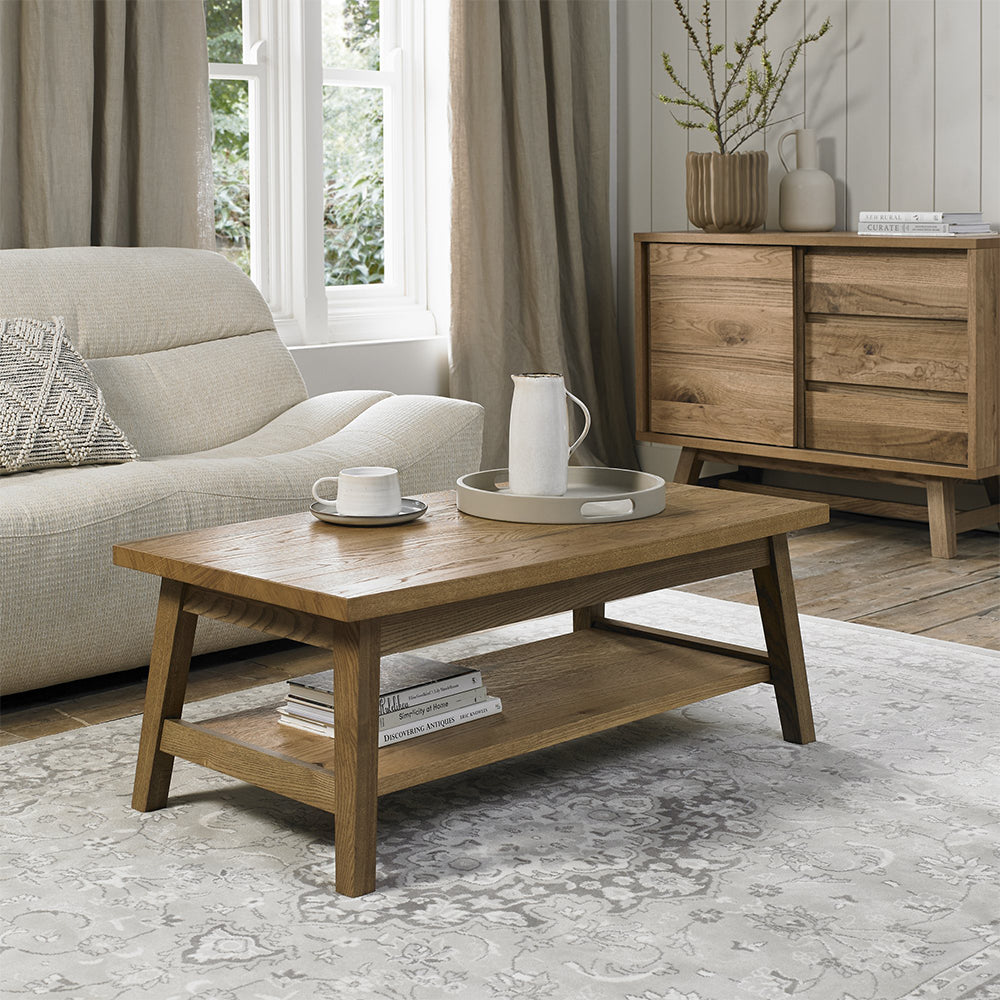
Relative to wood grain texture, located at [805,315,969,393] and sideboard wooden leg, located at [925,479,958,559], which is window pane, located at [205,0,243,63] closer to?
wood grain texture, located at [805,315,969,393]

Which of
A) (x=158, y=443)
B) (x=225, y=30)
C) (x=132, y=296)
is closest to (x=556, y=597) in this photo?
(x=158, y=443)

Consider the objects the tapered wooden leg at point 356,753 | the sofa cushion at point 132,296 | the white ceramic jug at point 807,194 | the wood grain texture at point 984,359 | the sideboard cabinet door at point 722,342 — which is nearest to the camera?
the tapered wooden leg at point 356,753

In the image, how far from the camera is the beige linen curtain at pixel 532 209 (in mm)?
4480

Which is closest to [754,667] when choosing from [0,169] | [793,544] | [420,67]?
[793,544]

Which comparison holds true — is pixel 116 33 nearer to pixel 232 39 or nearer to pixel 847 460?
pixel 232 39

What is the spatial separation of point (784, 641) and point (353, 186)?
2674mm

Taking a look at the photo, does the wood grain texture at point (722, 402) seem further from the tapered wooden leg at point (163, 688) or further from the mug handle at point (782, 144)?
the tapered wooden leg at point (163, 688)

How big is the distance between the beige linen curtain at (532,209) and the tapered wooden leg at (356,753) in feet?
9.17

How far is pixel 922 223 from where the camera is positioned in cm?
385

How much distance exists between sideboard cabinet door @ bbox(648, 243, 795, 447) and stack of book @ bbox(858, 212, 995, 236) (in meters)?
0.26

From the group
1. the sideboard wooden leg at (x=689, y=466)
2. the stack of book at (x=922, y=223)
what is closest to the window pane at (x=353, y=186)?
the sideboard wooden leg at (x=689, y=466)

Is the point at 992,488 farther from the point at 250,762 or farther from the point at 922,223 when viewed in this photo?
the point at 250,762

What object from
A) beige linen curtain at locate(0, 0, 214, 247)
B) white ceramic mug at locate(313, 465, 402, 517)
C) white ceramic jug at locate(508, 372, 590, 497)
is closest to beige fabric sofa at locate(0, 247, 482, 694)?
beige linen curtain at locate(0, 0, 214, 247)

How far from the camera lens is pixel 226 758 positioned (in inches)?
77.4
